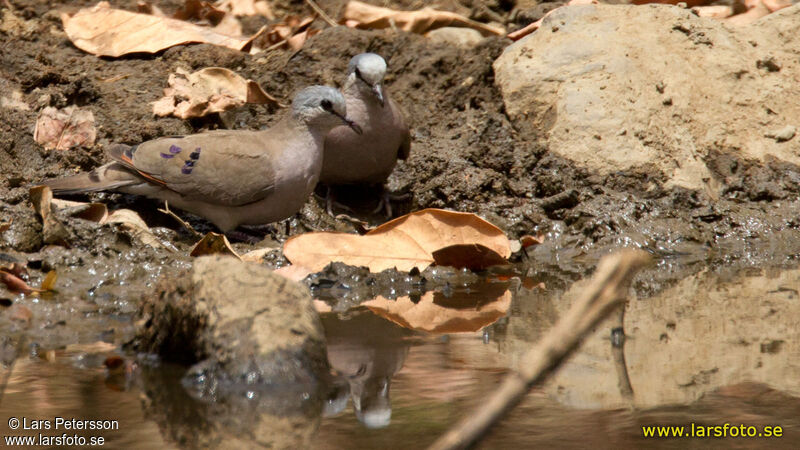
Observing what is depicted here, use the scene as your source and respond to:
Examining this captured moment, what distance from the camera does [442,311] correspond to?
4164 millimetres

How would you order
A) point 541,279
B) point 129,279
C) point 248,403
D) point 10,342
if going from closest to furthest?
point 248,403 → point 10,342 → point 129,279 → point 541,279

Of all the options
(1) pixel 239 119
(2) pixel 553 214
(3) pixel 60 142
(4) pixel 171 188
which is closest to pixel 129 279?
(4) pixel 171 188

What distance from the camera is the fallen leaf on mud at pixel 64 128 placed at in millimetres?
5828

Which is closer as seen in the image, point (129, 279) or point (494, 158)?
point (129, 279)

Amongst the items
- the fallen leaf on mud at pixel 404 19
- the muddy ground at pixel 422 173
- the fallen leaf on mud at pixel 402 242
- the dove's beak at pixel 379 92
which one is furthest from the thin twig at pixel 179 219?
the fallen leaf on mud at pixel 404 19

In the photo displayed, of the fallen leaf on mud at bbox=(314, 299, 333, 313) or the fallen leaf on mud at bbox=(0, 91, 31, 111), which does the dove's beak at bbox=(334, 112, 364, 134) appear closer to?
the fallen leaf on mud at bbox=(314, 299, 333, 313)

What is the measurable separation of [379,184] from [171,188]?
4.84 feet

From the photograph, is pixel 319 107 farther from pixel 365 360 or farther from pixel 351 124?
pixel 365 360

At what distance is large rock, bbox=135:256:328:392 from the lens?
9.87 feet

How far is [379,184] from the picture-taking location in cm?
635

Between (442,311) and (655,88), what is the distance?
2816 millimetres

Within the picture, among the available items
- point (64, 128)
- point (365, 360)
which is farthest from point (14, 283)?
point (64, 128)

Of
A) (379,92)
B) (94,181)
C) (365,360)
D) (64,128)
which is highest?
(365,360)

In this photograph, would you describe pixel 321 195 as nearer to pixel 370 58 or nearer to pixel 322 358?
pixel 370 58
